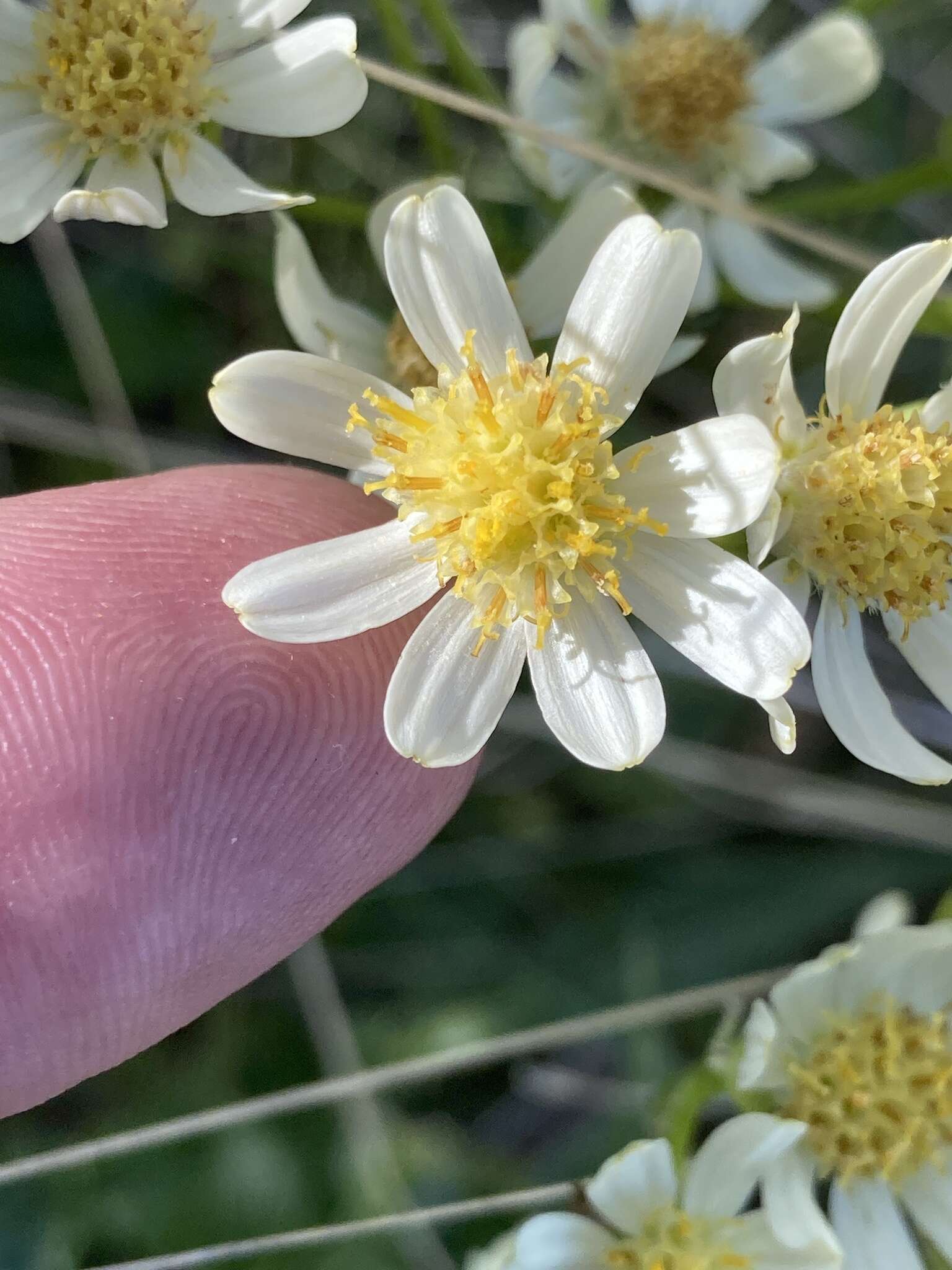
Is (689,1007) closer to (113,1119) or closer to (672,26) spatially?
(113,1119)

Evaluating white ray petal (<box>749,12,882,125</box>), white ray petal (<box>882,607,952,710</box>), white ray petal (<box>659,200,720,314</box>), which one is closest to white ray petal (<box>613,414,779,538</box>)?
white ray petal (<box>882,607,952,710</box>)

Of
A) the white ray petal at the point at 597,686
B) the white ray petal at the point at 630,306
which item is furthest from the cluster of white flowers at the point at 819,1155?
the white ray petal at the point at 630,306

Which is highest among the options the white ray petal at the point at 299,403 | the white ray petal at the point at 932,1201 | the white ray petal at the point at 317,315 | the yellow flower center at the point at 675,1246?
Answer: the white ray petal at the point at 317,315

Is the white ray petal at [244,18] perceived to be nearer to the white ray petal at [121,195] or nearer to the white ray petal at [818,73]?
the white ray petal at [121,195]

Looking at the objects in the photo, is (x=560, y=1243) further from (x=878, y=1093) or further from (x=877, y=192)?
(x=877, y=192)

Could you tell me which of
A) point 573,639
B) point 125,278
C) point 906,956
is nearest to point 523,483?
point 573,639

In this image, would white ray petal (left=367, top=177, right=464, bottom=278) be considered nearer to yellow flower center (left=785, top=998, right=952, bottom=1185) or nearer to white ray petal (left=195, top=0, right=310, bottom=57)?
white ray petal (left=195, top=0, right=310, bottom=57)

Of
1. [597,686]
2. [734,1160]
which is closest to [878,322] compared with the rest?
[597,686]
